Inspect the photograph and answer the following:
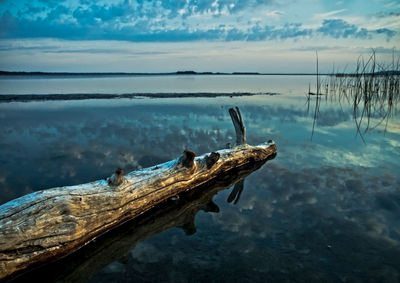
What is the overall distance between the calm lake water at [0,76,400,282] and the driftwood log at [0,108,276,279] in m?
0.23

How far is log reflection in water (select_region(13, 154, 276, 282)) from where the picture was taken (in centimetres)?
345

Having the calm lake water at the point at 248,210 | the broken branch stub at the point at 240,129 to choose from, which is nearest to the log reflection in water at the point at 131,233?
the calm lake water at the point at 248,210

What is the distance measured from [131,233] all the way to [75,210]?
959 millimetres

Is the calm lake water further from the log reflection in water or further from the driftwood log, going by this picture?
the driftwood log

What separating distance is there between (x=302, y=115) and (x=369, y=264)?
13.6 metres

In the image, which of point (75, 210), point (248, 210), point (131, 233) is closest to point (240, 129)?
point (248, 210)

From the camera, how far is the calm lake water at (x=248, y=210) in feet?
11.4

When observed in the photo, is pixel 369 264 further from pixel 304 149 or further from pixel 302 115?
pixel 302 115

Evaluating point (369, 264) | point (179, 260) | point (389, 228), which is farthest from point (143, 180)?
point (389, 228)

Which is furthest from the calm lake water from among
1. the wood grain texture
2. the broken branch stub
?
the broken branch stub

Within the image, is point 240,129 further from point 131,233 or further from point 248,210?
point 131,233

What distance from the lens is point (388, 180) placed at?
20.8 feet

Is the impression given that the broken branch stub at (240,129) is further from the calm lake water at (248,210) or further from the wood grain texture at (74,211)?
the wood grain texture at (74,211)

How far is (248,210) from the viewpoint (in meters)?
5.03
